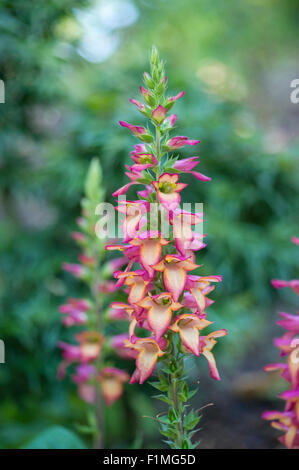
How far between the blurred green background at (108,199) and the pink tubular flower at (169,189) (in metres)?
1.09

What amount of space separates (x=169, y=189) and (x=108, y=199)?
1239 mm

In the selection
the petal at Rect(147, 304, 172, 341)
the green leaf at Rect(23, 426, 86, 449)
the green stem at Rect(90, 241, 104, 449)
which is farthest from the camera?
the green stem at Rect(90, 241, 104, 449)

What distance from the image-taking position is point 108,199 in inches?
66.6

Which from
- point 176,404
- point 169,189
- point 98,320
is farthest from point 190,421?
point 98,320

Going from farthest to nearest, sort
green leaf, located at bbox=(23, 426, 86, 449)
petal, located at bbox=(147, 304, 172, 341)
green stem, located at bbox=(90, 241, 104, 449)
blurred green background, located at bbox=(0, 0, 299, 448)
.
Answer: blurred green background, located at bbox=(0, 0, 299, 448) → green stem, located at bbox=(90, 241, 104, 449) → green leaf, located at bbox=(23, 426, 86, 449) → petal, located at bbox=(147, 304, 172, 341)

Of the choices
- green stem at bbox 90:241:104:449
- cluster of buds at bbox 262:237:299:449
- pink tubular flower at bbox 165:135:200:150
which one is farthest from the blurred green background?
pink tubular flower at bbox 165:135:200:150

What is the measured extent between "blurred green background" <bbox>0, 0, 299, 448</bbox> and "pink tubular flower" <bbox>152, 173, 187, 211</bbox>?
1091mm

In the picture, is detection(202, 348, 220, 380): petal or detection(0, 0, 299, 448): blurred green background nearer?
detection(202, 348, 220, 380): petal

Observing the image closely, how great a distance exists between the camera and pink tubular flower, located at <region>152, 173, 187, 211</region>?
1.43ft

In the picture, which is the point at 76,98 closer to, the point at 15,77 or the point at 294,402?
the point at 15,77

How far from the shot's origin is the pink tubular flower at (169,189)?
435 millimetres

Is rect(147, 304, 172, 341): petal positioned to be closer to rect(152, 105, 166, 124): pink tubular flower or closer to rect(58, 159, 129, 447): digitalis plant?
rect(152, 105, 166, 124): pink tubular flower

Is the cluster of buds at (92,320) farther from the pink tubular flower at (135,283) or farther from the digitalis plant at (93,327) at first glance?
the pink tubular flower at (135,283)

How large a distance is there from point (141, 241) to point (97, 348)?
1.47ft
